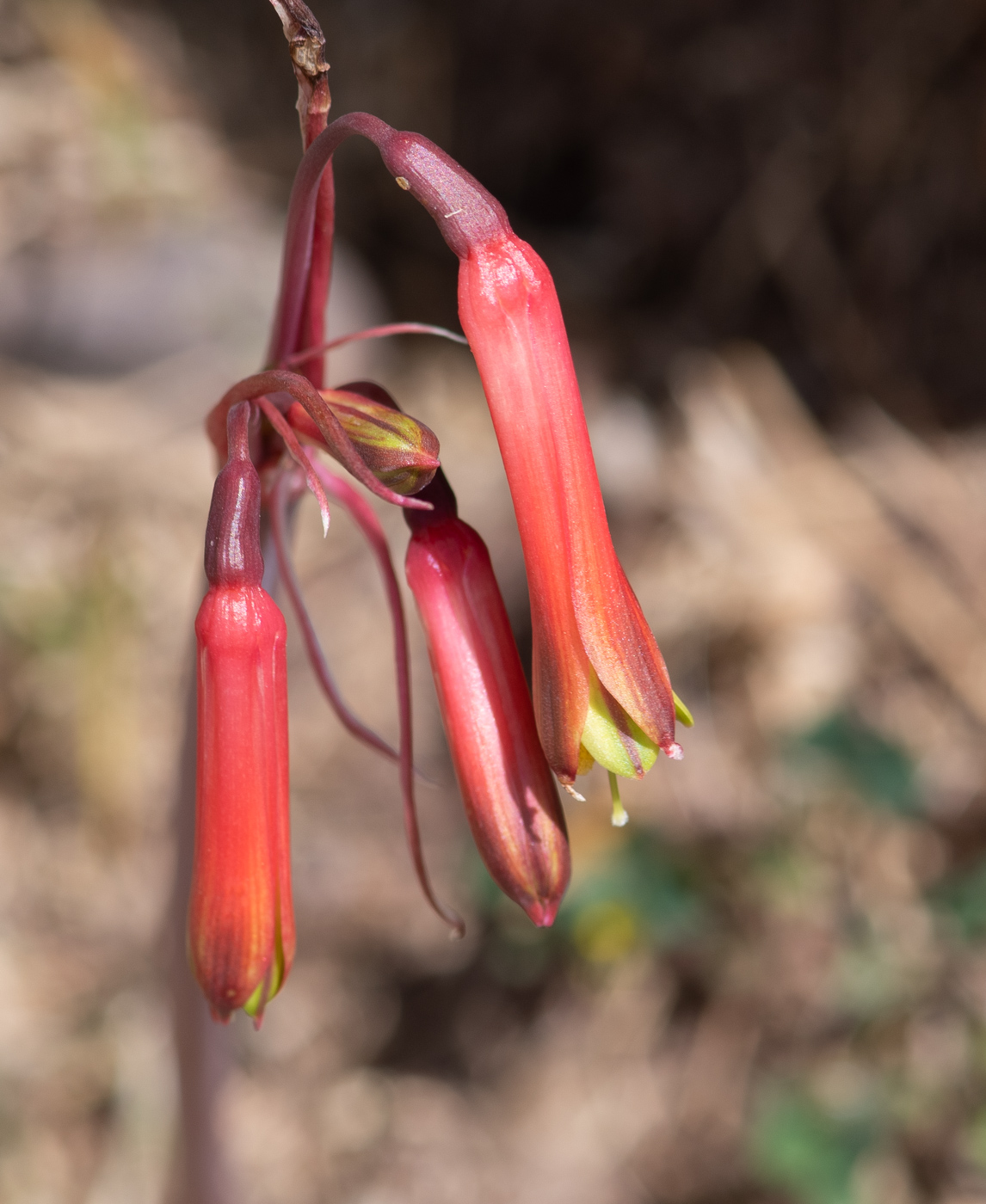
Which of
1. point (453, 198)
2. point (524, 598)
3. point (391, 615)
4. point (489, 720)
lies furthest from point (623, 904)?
point (453, 198)

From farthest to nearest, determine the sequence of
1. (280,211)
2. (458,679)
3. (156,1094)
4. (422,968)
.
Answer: (280,211) < (422,968) < (156,1094) < (458,679)

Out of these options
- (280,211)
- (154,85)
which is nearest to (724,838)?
(280,211)

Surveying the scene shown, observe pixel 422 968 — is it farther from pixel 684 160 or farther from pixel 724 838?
pixel 684 160

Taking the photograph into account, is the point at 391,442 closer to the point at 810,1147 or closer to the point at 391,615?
the point at 391,615

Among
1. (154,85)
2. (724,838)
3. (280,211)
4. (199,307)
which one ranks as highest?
(154,85)

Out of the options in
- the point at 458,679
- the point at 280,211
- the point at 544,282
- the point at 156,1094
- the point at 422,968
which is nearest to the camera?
the point at 544,282

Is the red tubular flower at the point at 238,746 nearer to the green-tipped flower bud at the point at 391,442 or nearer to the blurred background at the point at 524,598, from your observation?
the green-tipped flower bud at the point at 391,442

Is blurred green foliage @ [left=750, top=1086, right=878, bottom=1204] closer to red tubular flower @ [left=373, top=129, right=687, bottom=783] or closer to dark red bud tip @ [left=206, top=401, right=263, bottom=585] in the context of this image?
red tubular flower @ [left=373, top=129, right=687, bottom=783]
